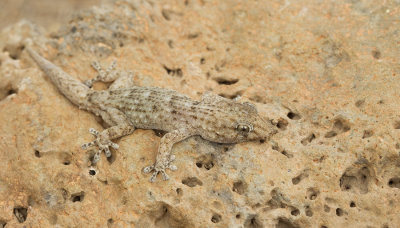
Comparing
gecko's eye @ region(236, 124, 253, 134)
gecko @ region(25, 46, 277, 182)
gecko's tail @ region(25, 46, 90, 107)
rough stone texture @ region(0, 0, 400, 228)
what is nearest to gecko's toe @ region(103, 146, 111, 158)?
gecko @ region(25, 46, 277, 182)

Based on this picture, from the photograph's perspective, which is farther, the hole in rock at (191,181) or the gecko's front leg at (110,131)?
the gecko's front leg at (110,131)

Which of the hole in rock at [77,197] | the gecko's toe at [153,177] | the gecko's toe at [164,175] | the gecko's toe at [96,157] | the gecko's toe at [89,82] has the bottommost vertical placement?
the hole in rock at [77,197]

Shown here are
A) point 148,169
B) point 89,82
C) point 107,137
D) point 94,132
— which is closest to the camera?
point 148,169

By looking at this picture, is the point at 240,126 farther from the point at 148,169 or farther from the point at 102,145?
the point at 102,145

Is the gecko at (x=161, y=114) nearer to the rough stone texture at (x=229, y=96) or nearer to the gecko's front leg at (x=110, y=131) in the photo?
the gecko's front leg at (x=110, y=131)

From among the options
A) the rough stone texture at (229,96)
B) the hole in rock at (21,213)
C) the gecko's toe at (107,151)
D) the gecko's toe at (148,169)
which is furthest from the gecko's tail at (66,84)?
the hole in rock at (21,213)

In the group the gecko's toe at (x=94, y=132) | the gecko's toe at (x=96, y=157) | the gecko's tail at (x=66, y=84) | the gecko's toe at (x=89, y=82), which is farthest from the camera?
the gecko's toe at (x=89, y=82)

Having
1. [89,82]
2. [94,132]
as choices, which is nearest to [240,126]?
[94,132]
